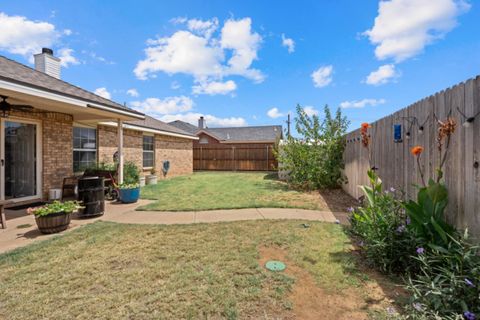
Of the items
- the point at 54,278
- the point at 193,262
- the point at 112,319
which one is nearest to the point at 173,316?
the point at 112,319

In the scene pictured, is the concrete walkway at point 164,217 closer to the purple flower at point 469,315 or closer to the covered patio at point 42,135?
the covered patio at point 42,135

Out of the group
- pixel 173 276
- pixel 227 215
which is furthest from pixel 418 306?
pixel 227 215

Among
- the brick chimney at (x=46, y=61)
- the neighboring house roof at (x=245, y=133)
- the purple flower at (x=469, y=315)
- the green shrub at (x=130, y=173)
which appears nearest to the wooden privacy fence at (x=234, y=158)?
the neighboring house roof at (x=245, y=133)

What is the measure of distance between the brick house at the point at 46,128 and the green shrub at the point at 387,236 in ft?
20.5

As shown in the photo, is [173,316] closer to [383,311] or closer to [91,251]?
[383,311]

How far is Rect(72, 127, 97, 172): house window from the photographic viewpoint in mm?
7887

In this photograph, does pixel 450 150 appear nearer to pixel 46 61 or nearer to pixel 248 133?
A: pixel 46 61

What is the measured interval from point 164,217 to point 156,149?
7471 mm

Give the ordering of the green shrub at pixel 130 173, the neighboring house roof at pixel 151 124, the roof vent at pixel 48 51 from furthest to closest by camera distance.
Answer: the neighboring house roof at pixel 151 124, the green shrub at pixel 130 173, the roof vent at pixel 48 51

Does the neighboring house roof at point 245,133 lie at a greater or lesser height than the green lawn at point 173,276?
greater

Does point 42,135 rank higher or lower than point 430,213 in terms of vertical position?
higher

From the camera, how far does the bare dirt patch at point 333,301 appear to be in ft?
6.61

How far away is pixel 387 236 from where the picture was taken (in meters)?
2.73

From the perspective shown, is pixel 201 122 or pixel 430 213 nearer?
pixel 430 213
